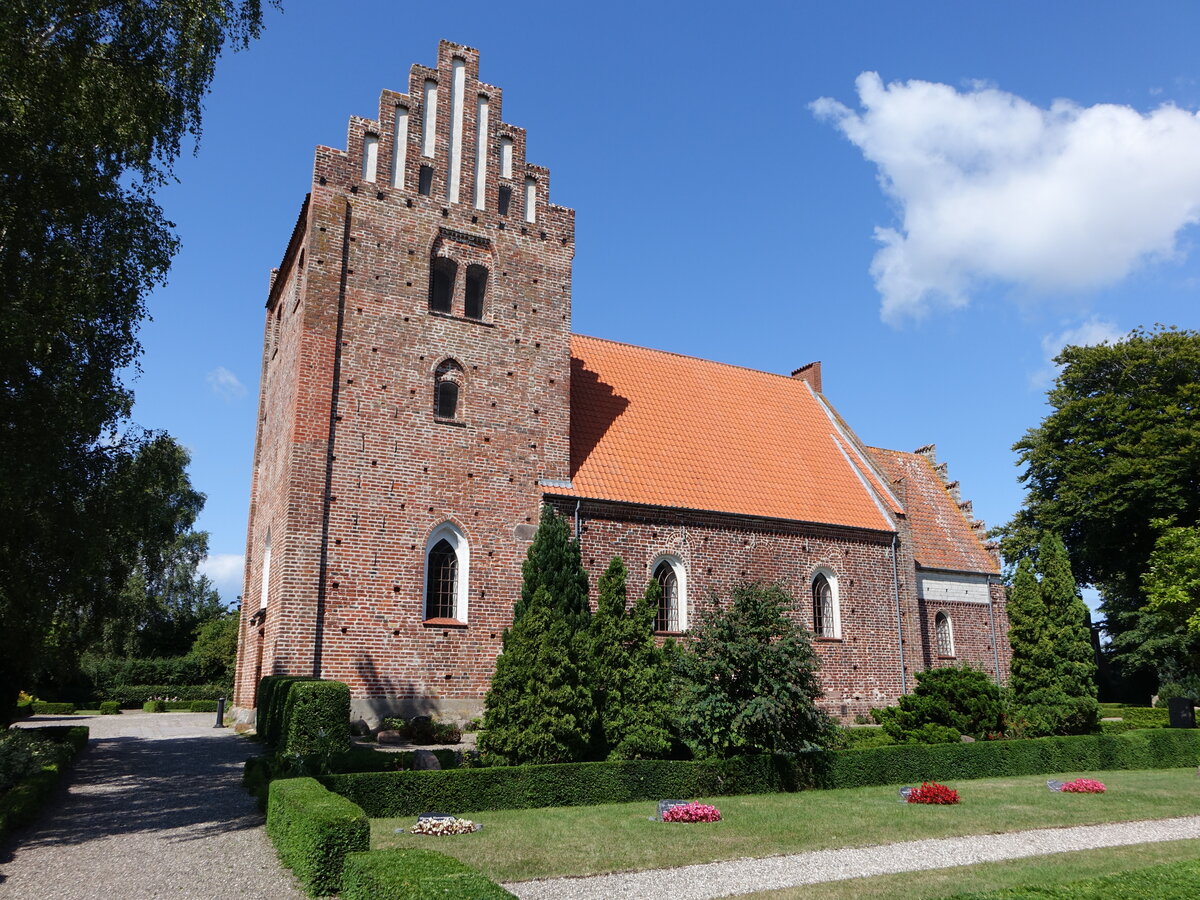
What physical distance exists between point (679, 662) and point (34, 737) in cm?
1332

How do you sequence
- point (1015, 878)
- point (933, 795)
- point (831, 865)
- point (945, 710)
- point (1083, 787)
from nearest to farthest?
1. point (1015, 878)
2. point (831, 865)
3. point (933, 795)
4. point (1083, 787)
5. point (945, 710)

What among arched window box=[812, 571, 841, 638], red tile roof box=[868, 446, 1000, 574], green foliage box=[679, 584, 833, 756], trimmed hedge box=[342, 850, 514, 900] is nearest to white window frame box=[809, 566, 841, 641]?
arched window box=[812, 571, 841, 638]

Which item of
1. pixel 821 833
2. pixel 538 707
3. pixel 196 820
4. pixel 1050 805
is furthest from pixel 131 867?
pixel 1050 805

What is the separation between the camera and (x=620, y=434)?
24.1 meters

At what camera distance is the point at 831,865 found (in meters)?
10.3

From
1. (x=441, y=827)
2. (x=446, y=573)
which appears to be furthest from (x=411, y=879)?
(x=446, y=573)

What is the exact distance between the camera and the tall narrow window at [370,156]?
68.5ft

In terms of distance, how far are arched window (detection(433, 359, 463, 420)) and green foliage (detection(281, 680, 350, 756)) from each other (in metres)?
7.89

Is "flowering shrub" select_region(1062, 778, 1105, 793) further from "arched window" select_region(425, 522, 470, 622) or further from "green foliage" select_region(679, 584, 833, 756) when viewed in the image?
"arched window" select_region(425, 522, 470, 622)

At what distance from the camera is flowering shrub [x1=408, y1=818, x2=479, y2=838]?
11.3 m

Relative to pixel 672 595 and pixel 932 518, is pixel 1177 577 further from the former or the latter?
pixel 672 595

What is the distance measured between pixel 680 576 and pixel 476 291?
353 inches

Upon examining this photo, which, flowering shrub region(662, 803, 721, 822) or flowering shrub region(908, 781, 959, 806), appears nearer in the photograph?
flowering shrub region(662, 803, 721, 822)

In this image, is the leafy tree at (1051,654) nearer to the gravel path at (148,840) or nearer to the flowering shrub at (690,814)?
the flowering shrub at (690,814)
